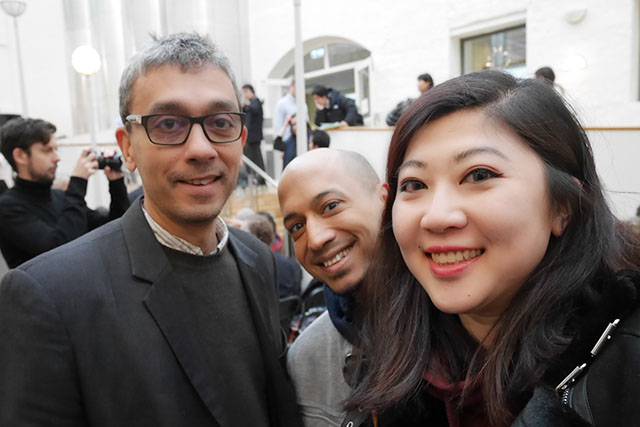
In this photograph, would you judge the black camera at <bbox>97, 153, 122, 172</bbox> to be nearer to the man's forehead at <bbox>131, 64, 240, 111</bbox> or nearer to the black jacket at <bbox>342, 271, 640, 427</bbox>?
the man's forehead at <bbox>131, 64, 240, 111</bbox>

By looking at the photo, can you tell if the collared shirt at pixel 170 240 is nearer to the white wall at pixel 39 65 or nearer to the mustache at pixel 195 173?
the mustache at pixel 195 173

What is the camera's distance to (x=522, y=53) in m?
8.86

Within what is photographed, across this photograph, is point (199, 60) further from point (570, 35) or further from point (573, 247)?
point (570, 35)

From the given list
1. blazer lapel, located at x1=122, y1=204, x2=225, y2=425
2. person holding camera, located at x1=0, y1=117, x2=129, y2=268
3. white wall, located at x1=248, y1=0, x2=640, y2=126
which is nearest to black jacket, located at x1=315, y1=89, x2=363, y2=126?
white wall, located at x1=248, y1=0, x2=640, y2=126

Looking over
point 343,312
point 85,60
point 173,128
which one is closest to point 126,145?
point 173,128

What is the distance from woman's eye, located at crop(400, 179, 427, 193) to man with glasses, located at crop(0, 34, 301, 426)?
654 mm

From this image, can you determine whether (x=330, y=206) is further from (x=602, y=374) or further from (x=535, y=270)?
(x=602, y=374)

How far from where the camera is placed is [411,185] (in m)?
1.17

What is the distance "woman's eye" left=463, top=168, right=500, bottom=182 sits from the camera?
1048 mm

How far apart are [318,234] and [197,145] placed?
1.62ft

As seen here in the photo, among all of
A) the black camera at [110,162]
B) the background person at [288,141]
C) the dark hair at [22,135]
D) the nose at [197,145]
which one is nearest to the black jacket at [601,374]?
the nose at [197,145]

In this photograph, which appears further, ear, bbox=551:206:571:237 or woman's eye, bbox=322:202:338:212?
woman's eye, bbox=322:202:338:212

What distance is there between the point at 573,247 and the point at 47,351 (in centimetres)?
130

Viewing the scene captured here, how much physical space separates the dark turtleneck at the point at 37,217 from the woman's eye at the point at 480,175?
2.59 metres
